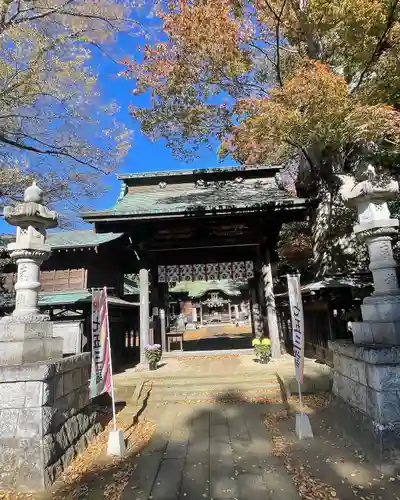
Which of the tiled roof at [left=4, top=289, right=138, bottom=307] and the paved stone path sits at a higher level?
the tiled roof at [left=4, top=289, right=138, bottom=307]

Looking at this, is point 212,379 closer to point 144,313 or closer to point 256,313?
point 144,313

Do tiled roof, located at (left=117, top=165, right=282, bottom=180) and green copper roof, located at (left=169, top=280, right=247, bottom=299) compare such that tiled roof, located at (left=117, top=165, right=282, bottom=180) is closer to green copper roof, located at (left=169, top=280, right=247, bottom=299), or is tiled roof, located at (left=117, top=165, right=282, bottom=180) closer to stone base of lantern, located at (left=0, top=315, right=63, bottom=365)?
stone base of lantern, located at (left=0, top=315, right=63, bottom=365)

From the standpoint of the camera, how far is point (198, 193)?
12.4m

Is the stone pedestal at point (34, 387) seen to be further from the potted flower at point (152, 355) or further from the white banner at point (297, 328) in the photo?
the potted flower at point (152, 355)

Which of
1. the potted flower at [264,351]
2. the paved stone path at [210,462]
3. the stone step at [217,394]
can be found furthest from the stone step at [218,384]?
the potted flower at [264,351]

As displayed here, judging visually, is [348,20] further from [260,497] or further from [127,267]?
[127,267]

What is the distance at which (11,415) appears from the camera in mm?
3982

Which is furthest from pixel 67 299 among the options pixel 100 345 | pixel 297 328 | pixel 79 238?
pixel 297 328

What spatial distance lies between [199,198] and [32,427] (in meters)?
8.84

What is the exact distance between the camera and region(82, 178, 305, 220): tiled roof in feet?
31.0

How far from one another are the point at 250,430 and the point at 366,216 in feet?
13.8

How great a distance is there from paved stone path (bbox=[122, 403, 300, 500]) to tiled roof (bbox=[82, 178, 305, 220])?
5675mm

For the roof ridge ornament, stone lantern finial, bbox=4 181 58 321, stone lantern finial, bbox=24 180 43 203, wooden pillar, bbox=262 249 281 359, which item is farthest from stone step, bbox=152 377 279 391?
the roof ridge ornament

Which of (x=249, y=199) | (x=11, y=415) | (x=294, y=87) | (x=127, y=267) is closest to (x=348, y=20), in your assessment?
(x=294, y=87)
